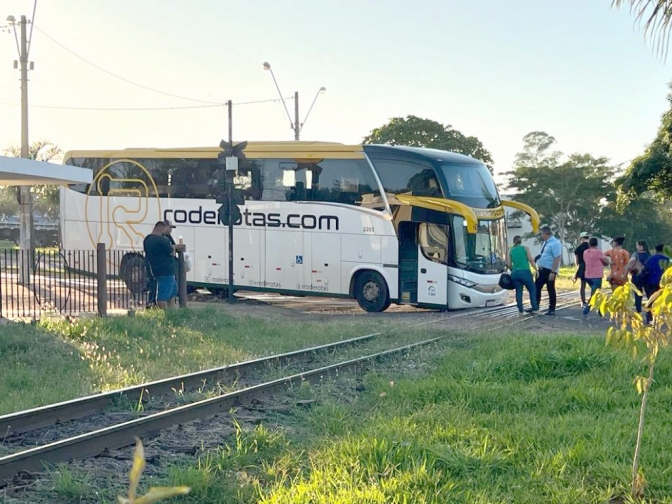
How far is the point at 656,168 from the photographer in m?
24.2

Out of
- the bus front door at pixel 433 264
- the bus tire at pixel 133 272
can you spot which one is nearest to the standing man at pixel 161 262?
the bus tire at pixel 133 272

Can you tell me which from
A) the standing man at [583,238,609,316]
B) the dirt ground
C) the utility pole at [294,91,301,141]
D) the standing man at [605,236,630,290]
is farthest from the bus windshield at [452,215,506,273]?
the utility pole at [294,91,301,141]

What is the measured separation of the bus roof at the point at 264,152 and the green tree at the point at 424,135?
2712 cm

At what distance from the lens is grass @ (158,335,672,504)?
5.06 meters

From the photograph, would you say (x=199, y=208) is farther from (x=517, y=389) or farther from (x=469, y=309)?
(x=517, y=389)

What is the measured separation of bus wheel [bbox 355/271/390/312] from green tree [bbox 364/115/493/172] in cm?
2926

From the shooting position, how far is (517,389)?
8.05 m

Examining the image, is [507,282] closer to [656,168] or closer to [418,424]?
[656,168]

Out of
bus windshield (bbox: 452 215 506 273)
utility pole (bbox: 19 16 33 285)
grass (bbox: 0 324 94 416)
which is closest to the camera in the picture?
grass (bbox: 0 324 94 416)

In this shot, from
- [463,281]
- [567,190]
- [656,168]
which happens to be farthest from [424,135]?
[463,281]

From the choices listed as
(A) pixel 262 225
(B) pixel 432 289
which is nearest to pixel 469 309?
(B) pixel 432 289

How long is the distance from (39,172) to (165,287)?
130 inches

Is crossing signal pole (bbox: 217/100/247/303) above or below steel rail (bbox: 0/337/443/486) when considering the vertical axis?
above

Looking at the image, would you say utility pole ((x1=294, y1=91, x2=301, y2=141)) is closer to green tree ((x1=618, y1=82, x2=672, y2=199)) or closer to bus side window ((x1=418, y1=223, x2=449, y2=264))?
green tree ((x1=618, y1=82, x2=672, y2=199))
